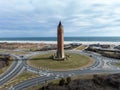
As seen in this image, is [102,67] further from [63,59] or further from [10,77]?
[10,77]

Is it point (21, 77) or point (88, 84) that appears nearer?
point (88, 84)

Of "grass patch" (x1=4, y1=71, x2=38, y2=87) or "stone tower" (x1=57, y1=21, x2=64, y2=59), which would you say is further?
"stone tower" (x1=57, y1=21, x2=64, y2=59)

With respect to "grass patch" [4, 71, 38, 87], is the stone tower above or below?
above

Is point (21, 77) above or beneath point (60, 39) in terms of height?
beneath

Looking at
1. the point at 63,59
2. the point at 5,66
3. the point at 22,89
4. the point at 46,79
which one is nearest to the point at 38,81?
the point at 46,79

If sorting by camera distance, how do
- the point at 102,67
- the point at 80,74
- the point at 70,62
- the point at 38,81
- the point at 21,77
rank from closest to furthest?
1. the point at 38,81
2. the point at 21,77
3. the point at 80,74
4. the point at 102,67
5. the point at 70,62

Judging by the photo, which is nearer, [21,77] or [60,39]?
[21,77]

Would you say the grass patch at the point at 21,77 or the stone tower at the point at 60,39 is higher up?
the stone tower at the point at 60,39

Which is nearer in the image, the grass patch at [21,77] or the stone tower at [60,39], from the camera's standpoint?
the grass patch at [21,77]

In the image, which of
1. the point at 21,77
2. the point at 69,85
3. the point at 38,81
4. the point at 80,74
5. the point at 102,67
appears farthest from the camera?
the point at 102,67
